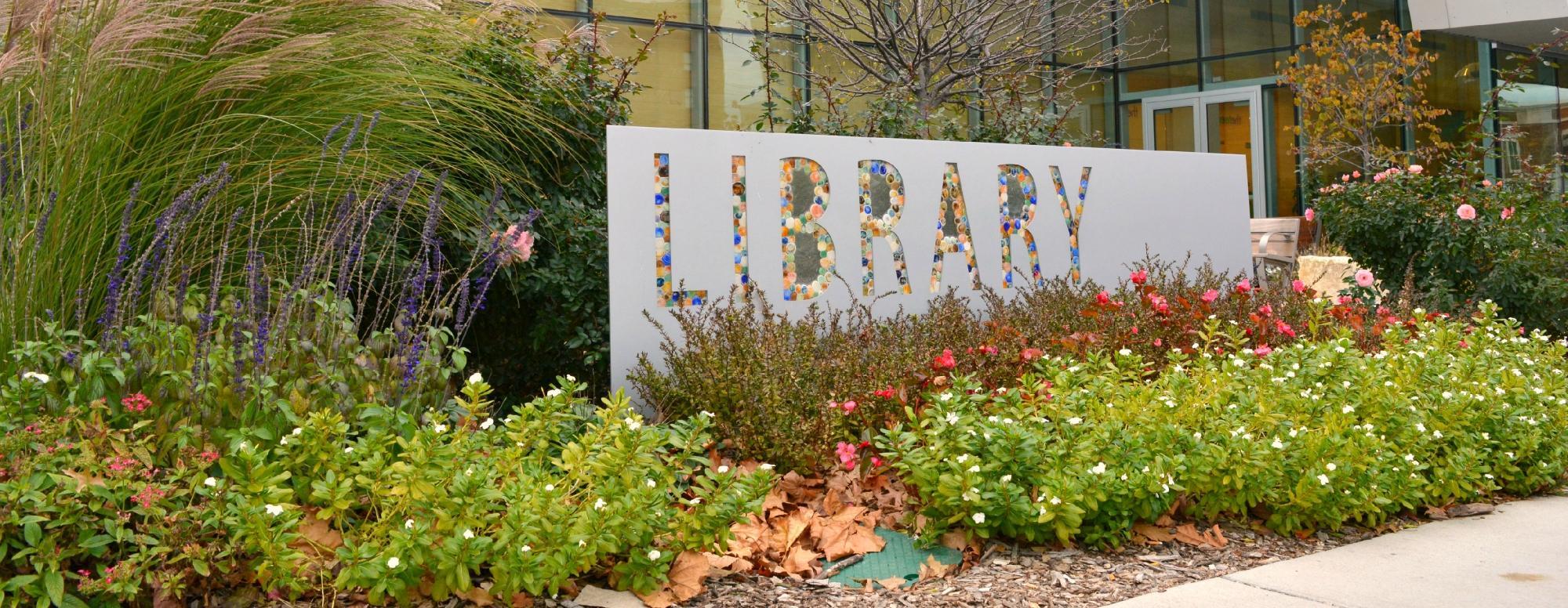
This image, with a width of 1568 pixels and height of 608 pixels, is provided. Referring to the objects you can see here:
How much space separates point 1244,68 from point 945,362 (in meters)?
13.4

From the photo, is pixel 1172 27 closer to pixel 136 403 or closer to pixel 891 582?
pixel 891 582

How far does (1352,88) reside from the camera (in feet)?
47.2

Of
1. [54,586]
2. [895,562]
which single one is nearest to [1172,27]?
[895,562]

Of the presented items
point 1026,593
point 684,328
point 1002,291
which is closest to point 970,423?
point 1026,593

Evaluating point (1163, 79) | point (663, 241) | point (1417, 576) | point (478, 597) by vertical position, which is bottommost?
point (1417, 576)

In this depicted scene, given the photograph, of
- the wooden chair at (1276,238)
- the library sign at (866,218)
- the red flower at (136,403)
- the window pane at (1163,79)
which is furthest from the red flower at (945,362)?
the window pane at (1163,79)

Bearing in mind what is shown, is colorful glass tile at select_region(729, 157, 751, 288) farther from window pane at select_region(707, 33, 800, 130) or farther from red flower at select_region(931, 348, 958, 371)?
window pane at select_region(707, 33, 800, 130)

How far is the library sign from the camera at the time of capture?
16.1 ft

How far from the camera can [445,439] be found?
3.59 m

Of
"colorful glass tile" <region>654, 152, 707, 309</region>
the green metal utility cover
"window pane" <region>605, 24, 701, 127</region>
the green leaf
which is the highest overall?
→ "window pane" <region>605, 24, 701, 127</region>

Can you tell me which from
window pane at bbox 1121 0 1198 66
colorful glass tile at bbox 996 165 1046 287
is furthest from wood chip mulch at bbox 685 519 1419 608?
window pane at bbox 1121 0 1198 66

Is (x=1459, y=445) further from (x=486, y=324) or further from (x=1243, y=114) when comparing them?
(x=1243, y=114)

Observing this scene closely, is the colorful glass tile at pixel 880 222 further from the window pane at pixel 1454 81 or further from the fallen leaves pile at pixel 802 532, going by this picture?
the window pane at pixel 1454 81

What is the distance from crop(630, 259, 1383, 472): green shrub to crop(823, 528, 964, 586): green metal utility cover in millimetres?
633
